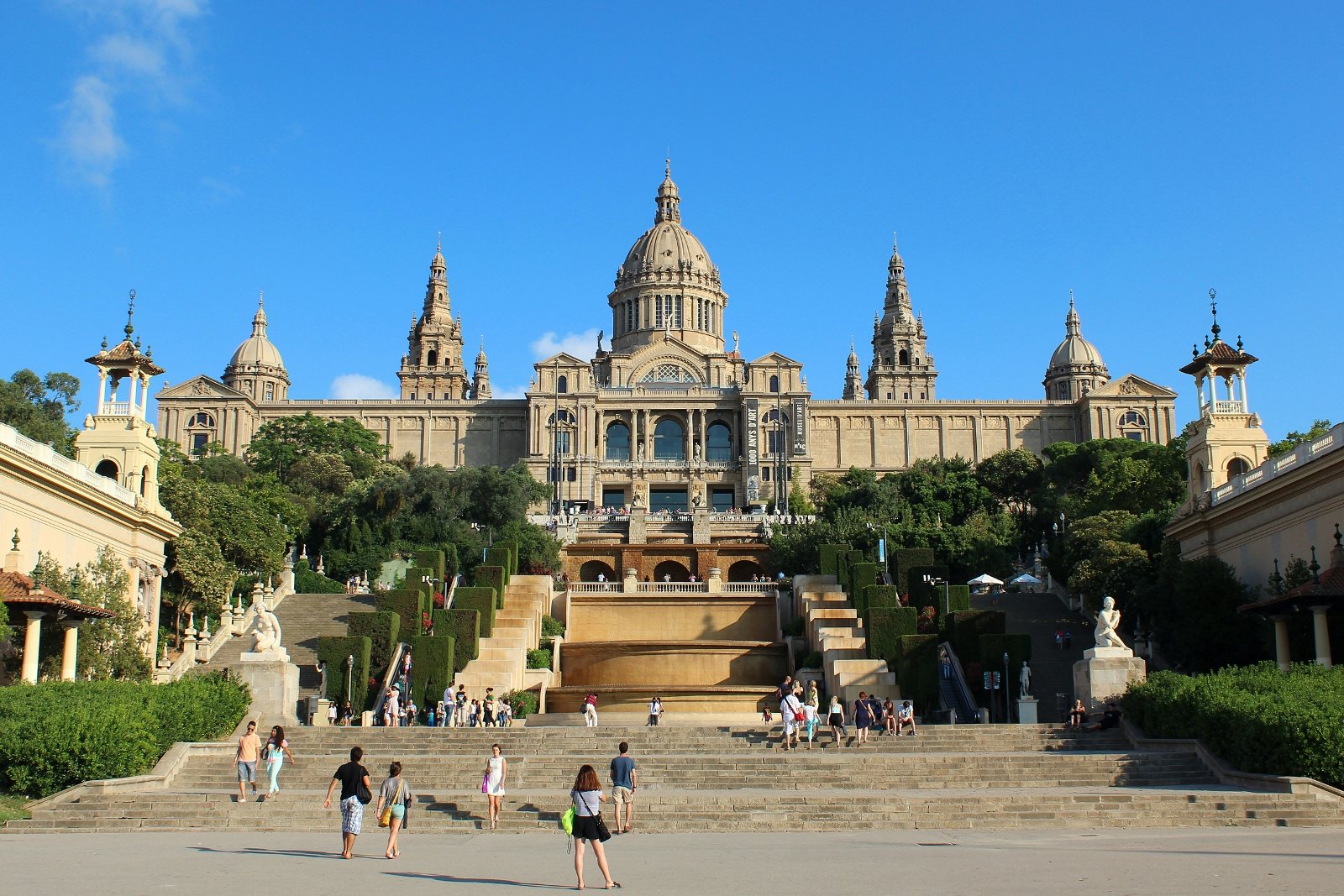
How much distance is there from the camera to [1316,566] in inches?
1390

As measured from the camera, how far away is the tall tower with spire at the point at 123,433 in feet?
147

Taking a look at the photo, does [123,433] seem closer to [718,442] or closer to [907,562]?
[907,562]

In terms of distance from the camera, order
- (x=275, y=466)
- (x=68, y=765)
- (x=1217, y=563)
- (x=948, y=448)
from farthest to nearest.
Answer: (x=948, y=448), (x=275, y=466), (x=1217, y=563), (x=68, y=765)

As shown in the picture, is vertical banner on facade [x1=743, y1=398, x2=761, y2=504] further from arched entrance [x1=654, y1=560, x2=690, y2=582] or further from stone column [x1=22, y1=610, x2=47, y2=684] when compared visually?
stone column [x1=22, y1=610, x2=47, y2=684]

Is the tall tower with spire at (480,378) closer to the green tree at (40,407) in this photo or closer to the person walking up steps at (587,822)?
the green tree at (40,407)

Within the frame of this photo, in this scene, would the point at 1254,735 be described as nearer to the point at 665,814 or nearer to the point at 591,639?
the point at 665,814

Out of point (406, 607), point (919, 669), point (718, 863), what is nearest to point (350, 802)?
point (718, 863)

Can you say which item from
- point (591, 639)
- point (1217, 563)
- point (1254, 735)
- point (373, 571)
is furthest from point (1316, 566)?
point (373, 571)

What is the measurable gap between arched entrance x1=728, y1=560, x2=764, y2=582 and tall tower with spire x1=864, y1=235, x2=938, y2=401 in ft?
202

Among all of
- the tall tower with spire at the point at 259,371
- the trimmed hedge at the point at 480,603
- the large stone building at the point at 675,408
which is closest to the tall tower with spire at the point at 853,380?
the large stone building at the point at 675,408

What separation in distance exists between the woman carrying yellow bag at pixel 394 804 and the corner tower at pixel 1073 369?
109 m

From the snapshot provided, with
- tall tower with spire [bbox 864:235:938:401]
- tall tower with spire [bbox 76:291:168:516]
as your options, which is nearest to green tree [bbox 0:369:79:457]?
tall tower with spire [bbox 76:291:168:516]

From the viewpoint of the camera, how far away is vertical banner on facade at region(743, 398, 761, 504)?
338 feet

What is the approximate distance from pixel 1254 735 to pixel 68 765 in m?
21.5
